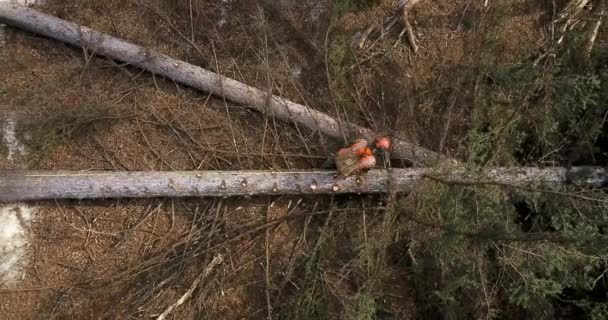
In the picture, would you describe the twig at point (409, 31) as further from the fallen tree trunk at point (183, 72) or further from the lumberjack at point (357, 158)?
the lumberjack at point (357, 158)

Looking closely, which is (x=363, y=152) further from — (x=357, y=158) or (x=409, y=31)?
(x=409, y=31)

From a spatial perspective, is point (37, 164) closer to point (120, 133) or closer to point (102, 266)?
point (120, 133)

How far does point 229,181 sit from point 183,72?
1.80 meters

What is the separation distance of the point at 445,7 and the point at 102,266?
6.26m

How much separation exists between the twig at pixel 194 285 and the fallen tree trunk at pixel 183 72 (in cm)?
211

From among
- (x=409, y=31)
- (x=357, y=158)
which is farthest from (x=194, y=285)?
(x=409, y=31)

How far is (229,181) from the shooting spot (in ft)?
18.9

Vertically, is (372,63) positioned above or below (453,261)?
above

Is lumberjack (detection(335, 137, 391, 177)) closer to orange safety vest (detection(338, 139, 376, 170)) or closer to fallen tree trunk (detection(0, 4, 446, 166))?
orange safety vest (detection(338, 139, 376, 170))

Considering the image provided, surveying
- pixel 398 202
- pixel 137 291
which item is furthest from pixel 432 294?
pixel 137 291

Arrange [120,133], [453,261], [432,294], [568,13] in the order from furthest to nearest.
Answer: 1. [568,13]
2. [120,133]
3. [432,294]
4. [453,261]

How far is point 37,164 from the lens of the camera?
6.00 m

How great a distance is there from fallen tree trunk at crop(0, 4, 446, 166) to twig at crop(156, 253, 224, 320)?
2.11m

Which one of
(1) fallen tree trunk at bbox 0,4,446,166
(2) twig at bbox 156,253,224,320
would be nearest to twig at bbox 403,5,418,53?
(1) fallen tree trunk at bbox 0,4,446,166
